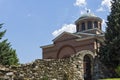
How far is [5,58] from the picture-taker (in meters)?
27.8

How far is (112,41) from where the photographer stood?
2277cm

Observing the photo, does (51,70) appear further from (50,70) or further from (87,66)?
(87,66)

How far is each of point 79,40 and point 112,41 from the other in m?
18.6

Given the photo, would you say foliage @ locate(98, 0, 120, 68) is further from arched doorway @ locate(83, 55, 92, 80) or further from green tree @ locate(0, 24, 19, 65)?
green tree @ locate(0, 24, 19, 65)

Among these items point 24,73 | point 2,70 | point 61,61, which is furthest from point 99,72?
point 2,70

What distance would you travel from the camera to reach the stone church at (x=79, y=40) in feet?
130

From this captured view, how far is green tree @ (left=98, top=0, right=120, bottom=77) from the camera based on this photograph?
21516 millimetres

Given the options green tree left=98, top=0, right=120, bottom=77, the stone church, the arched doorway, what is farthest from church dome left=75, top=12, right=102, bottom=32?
the arched doorway

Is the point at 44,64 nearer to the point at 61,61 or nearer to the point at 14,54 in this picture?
the point at 61,61

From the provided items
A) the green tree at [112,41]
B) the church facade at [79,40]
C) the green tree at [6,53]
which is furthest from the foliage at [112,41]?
the church facade at [79,40]

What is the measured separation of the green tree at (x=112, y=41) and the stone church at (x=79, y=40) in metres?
12.5

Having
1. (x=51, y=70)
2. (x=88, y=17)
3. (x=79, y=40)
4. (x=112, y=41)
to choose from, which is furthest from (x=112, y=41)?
(x=88, y=17)

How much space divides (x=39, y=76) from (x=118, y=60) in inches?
340

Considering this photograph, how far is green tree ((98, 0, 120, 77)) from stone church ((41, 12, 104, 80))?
12.5 meters
